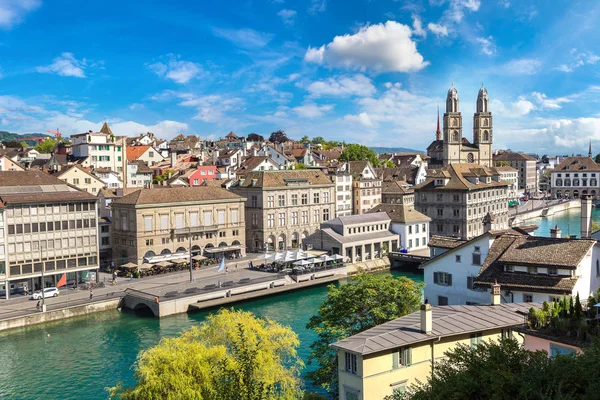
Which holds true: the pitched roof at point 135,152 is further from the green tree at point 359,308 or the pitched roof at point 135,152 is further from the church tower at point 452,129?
the green tree at point 359,308

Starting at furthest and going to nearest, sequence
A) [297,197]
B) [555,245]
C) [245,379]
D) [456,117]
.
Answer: [456,117] < [297,197] < [555,245] < [245,379]

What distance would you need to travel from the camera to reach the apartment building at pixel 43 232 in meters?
57.2

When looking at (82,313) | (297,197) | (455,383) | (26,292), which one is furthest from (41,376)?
(297,197)

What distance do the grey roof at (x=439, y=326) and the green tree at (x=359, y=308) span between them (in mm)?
4489

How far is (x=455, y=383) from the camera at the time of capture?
53.1 feet

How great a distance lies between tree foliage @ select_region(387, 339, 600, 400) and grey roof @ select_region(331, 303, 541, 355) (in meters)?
6.29

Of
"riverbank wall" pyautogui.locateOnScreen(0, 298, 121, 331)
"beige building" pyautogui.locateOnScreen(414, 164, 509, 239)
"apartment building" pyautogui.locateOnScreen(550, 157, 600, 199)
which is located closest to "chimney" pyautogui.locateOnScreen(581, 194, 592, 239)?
"riverbank wall" pyautogui.locateOnScreen(0, 298, 121, 331)

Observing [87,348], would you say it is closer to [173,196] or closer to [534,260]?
[173,196]

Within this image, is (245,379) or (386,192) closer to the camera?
(245,379)

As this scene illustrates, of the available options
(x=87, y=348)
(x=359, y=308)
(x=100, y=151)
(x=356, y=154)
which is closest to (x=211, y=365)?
(x=359, y=308)

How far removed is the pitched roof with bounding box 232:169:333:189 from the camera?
86125 millimetres

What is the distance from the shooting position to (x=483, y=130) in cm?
15625

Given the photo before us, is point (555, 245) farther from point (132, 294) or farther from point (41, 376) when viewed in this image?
point (132, 294)

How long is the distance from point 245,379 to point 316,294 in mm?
43920
